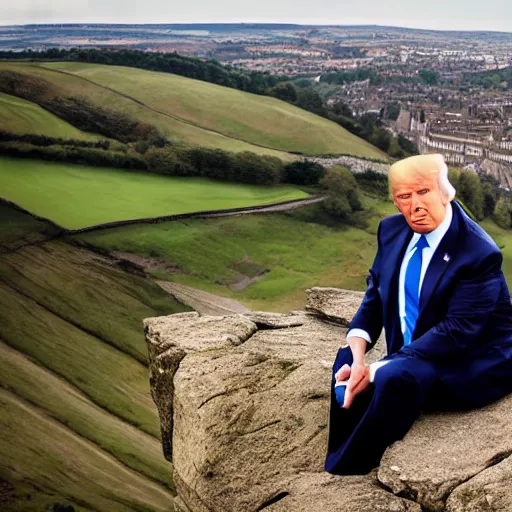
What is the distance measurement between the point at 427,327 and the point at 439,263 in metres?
0.50

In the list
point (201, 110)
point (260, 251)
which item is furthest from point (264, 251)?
point (201, 110)

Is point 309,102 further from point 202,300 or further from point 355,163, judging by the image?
point 202,300

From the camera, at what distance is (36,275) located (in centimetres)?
2539

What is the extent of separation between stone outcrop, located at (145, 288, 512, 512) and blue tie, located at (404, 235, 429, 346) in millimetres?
757

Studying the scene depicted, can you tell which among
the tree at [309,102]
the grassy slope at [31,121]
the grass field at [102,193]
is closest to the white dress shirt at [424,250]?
Result: the grass field at [102,193]

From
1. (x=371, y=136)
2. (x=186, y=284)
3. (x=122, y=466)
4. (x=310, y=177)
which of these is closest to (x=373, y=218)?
(x=310, y=177)

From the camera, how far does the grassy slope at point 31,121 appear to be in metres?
33.6

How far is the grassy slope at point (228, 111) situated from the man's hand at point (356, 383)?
37.7m

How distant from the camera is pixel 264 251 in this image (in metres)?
34.9

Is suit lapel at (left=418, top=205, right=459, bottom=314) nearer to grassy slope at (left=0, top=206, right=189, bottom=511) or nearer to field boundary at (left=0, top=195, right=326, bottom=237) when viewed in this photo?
grassy slope at (left=0, top=206, right=189, bottom=511)

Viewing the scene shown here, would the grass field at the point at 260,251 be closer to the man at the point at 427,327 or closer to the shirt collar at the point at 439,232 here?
the man at the point at 427,327

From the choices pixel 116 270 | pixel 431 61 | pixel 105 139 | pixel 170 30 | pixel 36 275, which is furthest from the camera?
pixel 431 61

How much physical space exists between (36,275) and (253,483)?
63.7ft

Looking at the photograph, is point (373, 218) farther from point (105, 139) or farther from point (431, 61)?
point (431, 61)
